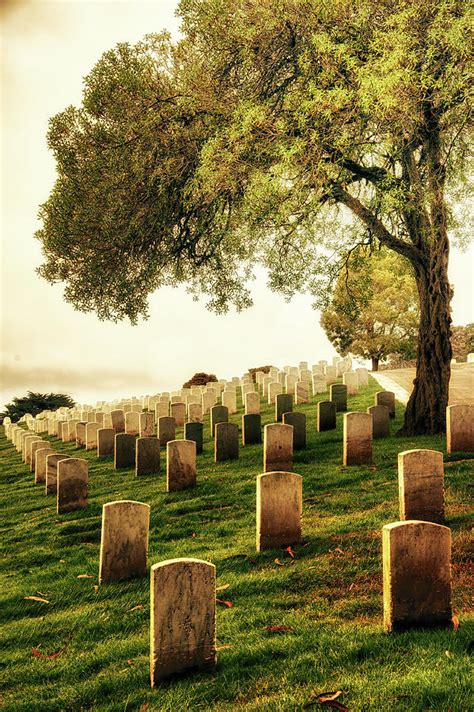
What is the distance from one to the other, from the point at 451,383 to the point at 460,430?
408 inches

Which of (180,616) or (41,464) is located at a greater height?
(180,616)

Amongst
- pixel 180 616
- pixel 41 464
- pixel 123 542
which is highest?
pixel 180 616

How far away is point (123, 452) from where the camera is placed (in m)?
13.1

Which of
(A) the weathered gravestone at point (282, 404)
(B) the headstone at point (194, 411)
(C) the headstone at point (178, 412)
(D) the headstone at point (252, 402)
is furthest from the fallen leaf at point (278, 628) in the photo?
(C) the headstone at point (178, 412)

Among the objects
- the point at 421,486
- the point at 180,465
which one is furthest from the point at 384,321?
the point at 421,486

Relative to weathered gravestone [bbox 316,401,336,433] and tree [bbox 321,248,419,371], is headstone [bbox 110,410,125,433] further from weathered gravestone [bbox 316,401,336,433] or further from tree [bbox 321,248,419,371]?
tree [bbox 321,248,419,371]

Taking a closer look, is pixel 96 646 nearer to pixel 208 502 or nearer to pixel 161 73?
pixel 208 502

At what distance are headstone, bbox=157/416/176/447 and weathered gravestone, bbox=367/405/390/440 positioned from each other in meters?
4.70

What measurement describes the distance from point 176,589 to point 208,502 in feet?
17.3

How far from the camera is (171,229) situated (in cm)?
1695

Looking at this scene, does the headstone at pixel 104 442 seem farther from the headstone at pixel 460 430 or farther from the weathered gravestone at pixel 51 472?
the headstone at pixel 460 430

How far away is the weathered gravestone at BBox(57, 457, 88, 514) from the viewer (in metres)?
9.81

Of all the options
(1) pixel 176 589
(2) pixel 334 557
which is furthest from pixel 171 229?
(1) pixel 176 589

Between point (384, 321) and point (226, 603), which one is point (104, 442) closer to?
point (226, 603)
